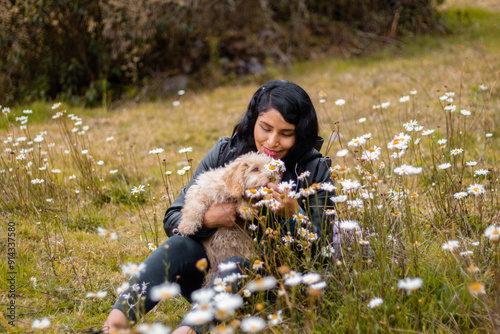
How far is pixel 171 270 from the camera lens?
8.07 ft

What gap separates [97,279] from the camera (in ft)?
9.94

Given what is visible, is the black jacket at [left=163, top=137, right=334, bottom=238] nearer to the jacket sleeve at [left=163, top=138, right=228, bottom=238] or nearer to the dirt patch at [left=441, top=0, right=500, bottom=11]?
the jacket sleeve at [left=163, top=138, right=228, bottom=238]

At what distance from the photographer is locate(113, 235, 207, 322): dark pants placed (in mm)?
2307

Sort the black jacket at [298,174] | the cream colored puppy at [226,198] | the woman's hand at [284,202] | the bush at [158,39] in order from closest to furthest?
the woman's hand at [284,202], the cream colored puppy at [226,198], the black jacket at [298,174], the bush at [158,39]

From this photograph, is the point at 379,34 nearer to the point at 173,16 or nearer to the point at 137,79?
the point at 173,16

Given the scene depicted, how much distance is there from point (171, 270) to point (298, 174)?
107cm

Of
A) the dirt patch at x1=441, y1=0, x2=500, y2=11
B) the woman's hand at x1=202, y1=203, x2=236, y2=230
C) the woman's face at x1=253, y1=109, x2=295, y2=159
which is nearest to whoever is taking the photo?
the woman's hand at x1=202, y1=203, x2=236, y2=230

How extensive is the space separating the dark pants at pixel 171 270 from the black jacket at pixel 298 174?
0.44 feet

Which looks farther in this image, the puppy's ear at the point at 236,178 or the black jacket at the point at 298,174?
the black jacket at the point at 298,174

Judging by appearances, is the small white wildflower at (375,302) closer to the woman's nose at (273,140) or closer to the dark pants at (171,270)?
the dark pants at (171,270)

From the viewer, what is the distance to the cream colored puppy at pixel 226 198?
2410mm

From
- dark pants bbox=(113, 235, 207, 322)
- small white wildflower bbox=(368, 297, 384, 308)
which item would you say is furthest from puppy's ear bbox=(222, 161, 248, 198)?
small white wildflower bbox=(368, 297, 384, 308)

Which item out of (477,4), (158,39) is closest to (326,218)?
(158,39)

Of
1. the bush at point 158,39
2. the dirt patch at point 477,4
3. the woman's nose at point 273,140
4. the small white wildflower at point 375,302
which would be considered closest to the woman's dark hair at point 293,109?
the woman's nose at point 273,140
